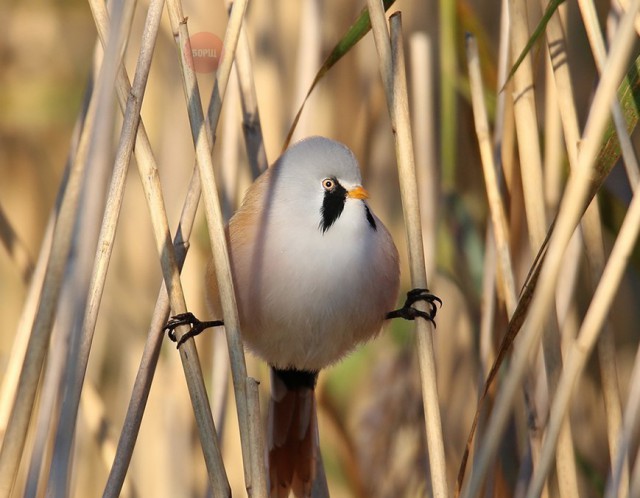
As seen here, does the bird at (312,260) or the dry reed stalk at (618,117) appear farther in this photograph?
the bird at (312,260)

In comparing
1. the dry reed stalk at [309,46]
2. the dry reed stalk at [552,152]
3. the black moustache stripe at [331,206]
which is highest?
the dry reed stalk at [309,46]

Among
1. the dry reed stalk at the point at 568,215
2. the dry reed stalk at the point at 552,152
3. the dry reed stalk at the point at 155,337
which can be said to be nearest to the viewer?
the dry reed stalk at the point at 568,215

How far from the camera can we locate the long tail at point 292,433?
1.66 m

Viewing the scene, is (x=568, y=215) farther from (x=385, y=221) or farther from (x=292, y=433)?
(x=385, y=221)

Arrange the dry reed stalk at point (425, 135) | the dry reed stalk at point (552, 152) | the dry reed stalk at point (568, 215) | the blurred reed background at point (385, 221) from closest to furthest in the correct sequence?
the dry reed stalk at point (568, 215) → the blurred reed background at point (385, 221) → the dry reed stalk at point (552, 152) → the dry reed stalk at point (425, 135)

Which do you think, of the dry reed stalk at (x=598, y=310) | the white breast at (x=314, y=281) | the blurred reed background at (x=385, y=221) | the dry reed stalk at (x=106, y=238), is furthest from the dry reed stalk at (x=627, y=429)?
the dry reed stalk at (x=106, y=238)

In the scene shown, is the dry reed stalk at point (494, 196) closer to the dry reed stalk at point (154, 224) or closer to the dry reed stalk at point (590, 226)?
the dry reed stalk at point (590, 226)

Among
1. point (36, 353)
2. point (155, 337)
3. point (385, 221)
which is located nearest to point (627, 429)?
point (155, 337)

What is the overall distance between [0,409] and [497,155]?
100 centimetres

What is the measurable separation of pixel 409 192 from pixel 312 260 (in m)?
0.27

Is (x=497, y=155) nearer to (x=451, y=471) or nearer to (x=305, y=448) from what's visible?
(x=305, y=448)

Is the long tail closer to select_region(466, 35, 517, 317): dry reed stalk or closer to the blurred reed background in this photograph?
the blurred reed background

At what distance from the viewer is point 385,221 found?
2.20 meters

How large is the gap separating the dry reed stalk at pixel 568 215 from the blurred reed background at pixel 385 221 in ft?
0.65
